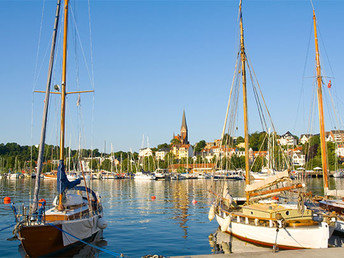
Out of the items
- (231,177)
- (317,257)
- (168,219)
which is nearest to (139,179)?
(231,177)

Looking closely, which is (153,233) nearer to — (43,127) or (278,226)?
(278,226)

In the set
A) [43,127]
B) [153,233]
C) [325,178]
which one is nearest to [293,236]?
[153,233]

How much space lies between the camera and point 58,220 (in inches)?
709

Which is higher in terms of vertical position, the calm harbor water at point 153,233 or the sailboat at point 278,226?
the sailboat at point 278,226

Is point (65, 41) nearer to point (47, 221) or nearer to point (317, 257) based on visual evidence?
point (47, 221)

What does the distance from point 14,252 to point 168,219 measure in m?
15.2

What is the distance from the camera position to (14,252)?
20094mm

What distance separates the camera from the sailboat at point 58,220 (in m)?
16.3

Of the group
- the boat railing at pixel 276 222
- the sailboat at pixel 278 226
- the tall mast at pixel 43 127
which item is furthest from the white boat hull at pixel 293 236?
the tall mast at pixel 43 127

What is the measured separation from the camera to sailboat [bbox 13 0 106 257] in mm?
16266

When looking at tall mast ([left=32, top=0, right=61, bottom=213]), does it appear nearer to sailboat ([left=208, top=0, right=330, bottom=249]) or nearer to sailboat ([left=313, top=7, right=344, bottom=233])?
sailboat ([left=208, top=0, right=330, bottom=249])

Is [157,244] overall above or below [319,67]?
below

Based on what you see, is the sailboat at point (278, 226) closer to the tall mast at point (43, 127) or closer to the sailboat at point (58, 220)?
the sailboat at point (58, 220)

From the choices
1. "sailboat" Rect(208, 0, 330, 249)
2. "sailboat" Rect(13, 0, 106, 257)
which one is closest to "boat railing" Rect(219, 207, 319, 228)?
"sailboat" Rect(208, 0, 330, 249)
